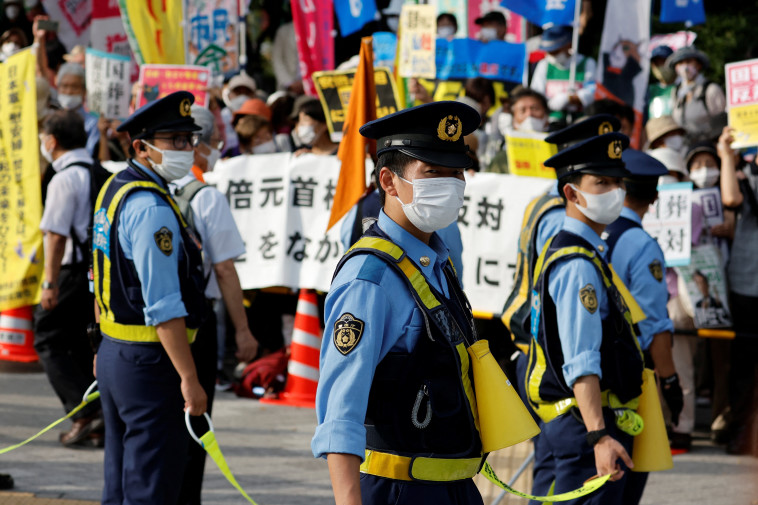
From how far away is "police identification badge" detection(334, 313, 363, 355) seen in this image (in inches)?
117

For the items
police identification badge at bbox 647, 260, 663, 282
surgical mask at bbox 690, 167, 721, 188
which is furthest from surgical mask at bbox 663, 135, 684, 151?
police identification badge at bbox 647, 260, 663, 282

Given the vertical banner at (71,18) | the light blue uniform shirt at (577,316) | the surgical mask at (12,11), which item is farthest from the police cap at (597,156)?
the surgical mask at (12,11)

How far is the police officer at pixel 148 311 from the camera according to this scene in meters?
4.91

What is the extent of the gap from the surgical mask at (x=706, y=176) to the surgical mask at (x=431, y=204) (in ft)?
21.7

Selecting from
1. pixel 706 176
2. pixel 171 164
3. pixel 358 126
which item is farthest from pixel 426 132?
pixel 706 176

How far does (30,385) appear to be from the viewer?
10305mm

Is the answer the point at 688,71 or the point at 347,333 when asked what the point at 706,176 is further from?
the point at 347,333

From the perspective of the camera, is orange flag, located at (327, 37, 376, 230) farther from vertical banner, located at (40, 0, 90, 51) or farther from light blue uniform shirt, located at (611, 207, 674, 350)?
vertical banner, located at (40, 0, 90, 51)

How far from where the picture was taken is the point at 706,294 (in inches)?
348

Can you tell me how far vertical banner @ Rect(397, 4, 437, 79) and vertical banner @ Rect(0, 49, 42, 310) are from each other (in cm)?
373

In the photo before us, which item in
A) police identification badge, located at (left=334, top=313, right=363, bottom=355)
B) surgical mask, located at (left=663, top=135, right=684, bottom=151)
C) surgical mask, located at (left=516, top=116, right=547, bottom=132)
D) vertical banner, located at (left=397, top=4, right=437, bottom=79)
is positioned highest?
vertical banner, located at (left=397, top=4, right=437, bottom=79)

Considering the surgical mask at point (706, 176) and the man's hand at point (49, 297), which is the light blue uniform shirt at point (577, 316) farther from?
the surgical mask at point (706, 176)

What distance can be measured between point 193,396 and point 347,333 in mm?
2109

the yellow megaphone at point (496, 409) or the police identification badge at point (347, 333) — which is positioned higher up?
the police identification badge at point (347, 333)
